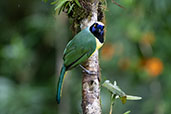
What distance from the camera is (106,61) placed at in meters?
4.89

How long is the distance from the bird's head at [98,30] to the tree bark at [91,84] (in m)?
0.09

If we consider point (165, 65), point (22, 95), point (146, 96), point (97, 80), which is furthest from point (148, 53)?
point (97, 80)

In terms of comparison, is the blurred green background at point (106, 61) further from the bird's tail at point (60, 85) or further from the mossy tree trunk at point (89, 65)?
the bird's tail at point (60, 85)

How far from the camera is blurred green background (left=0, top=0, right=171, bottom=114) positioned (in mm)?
4691

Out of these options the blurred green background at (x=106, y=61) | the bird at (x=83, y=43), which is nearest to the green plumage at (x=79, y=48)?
the bird at (x=83, y=43)

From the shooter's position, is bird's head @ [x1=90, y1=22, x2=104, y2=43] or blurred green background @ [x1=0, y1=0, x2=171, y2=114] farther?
blurred green background @ [x1=0, y1=0, x2=171, y2=114]

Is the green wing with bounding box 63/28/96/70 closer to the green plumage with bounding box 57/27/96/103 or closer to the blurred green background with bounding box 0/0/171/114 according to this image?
the green plumage with bounding box 57/27/96/103

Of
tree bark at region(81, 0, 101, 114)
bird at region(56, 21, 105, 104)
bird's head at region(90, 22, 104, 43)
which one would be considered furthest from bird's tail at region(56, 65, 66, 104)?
bird's head at region(90, 22, 104, 43)

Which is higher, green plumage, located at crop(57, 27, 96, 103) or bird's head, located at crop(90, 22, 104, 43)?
bird's head, located at crop(90, 22, 104, 43)

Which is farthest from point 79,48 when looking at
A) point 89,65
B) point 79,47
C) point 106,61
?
point 106,61

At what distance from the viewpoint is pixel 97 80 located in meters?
2.09

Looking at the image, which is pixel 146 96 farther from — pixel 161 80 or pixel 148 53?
pixel 148 53

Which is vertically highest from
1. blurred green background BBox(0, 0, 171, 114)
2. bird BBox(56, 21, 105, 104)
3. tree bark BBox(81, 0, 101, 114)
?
blurred green background BBox(0, 0, 171, 114)

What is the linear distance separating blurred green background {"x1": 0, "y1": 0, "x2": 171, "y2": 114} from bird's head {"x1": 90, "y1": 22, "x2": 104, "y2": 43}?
2.29 m
